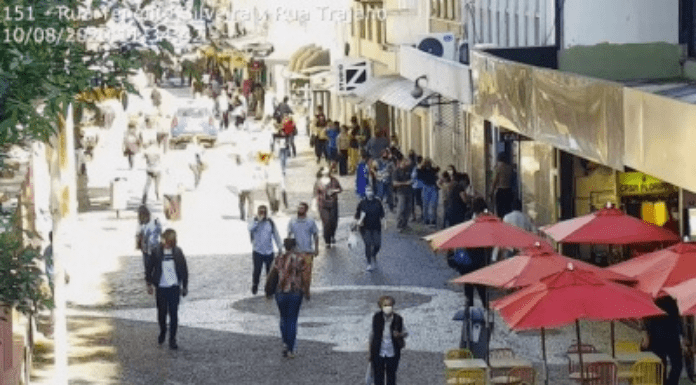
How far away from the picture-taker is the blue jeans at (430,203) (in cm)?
3862

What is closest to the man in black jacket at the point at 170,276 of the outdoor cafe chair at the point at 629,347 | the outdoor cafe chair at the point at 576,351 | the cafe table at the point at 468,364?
the cafe table at the point at 468,364

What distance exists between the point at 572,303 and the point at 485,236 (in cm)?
571

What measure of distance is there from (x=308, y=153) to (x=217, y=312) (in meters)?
32.3

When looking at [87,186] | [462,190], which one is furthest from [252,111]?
[462,190]

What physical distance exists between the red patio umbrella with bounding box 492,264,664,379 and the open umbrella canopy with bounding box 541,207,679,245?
12.0 feet

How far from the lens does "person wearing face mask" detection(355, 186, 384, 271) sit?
32.2 metres

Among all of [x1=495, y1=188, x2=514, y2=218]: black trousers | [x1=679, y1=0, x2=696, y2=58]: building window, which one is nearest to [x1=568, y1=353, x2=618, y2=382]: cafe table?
[x1=679, y1=0, x2=696, y2=58]: building window

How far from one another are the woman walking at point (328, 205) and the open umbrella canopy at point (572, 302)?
1729 cm

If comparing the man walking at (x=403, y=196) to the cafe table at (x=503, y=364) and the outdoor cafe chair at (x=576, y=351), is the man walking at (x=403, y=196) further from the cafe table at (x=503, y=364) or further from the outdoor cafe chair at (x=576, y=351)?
the cafe table at (x=503, y=364)

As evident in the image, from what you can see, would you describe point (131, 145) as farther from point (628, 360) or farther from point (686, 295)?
point (686, 295)

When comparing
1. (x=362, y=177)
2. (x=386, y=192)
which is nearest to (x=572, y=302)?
(x=362, y=177)

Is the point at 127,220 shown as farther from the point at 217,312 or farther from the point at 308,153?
the point at 308,153

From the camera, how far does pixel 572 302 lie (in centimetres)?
1827

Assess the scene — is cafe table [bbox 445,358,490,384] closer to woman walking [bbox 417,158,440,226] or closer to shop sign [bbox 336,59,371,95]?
woman walking [bbox 417,158,440,226]
